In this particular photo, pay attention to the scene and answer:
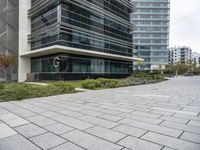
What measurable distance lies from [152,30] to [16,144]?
317 feet

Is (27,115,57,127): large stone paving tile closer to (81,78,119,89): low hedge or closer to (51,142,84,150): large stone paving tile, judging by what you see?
(51,142,84,150): large stone paving tile

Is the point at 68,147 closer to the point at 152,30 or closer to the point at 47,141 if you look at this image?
the point at 47,141

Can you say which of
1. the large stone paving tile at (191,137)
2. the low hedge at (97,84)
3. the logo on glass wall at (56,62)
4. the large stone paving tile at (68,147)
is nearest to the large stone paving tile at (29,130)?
the large stone paving tile at (68,147)

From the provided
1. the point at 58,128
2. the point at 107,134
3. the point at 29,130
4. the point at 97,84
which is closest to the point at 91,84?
the point at 97,84

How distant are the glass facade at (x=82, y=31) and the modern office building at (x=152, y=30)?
5470 cm

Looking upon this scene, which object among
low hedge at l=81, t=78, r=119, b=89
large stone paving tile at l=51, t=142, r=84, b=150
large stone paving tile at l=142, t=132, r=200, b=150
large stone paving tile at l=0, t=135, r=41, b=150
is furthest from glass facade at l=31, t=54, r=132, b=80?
large stone paving tile at l=142, t=132, r=200, b=150

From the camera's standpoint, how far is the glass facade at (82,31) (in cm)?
2550

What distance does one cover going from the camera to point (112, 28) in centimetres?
3603

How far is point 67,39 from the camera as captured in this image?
2530 cm

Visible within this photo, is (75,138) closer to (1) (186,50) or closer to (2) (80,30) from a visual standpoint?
(2) (80,30)

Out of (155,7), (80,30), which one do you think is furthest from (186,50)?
(80,30)

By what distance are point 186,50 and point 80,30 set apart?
141 m

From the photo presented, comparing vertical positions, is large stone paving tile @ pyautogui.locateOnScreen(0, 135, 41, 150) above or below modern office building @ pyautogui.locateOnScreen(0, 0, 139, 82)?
below

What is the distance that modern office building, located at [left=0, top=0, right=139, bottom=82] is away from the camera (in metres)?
25.4
